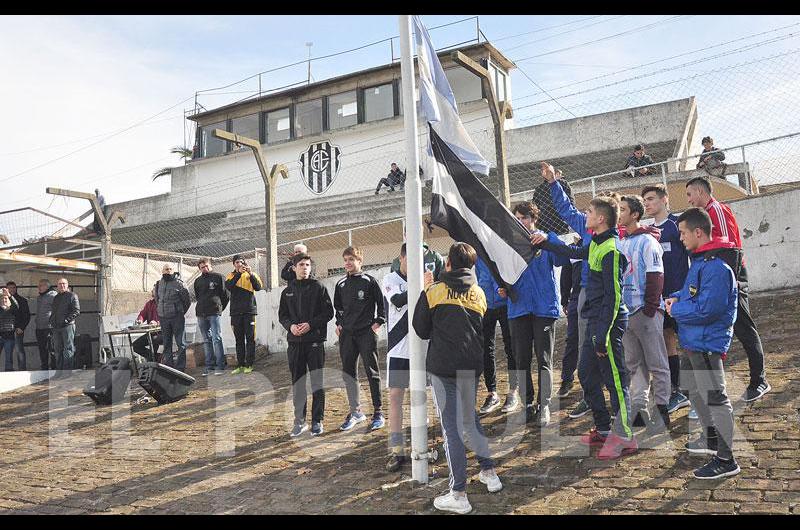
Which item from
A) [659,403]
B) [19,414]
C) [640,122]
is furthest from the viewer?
[640,122]

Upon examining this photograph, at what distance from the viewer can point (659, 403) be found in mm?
5223

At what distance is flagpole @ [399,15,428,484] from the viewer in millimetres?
4965

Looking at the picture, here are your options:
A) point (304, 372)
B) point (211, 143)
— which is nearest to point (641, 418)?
point (304, 372)

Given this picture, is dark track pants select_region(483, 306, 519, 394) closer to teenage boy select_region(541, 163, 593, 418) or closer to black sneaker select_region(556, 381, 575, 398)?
black sneaker select_region(556, 381, 575, 398)

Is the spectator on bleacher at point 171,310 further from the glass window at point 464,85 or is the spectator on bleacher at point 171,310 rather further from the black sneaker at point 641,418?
the glass window at point 464,85

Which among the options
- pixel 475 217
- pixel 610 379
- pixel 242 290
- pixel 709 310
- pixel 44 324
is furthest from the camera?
pixel 44 324

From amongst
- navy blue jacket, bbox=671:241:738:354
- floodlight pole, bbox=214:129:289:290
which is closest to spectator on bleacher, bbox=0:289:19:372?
floodlight pole, bbox=214:129:289:290

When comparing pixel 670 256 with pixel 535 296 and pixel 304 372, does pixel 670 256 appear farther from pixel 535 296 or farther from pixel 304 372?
pixel 304 372

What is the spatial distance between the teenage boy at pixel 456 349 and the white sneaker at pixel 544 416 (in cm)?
120

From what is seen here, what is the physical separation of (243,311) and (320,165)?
14.4 meters

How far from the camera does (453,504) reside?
→ 14.2ft

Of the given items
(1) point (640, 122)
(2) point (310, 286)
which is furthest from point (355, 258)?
(1) point (640, 122)

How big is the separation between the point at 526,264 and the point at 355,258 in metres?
2.06
